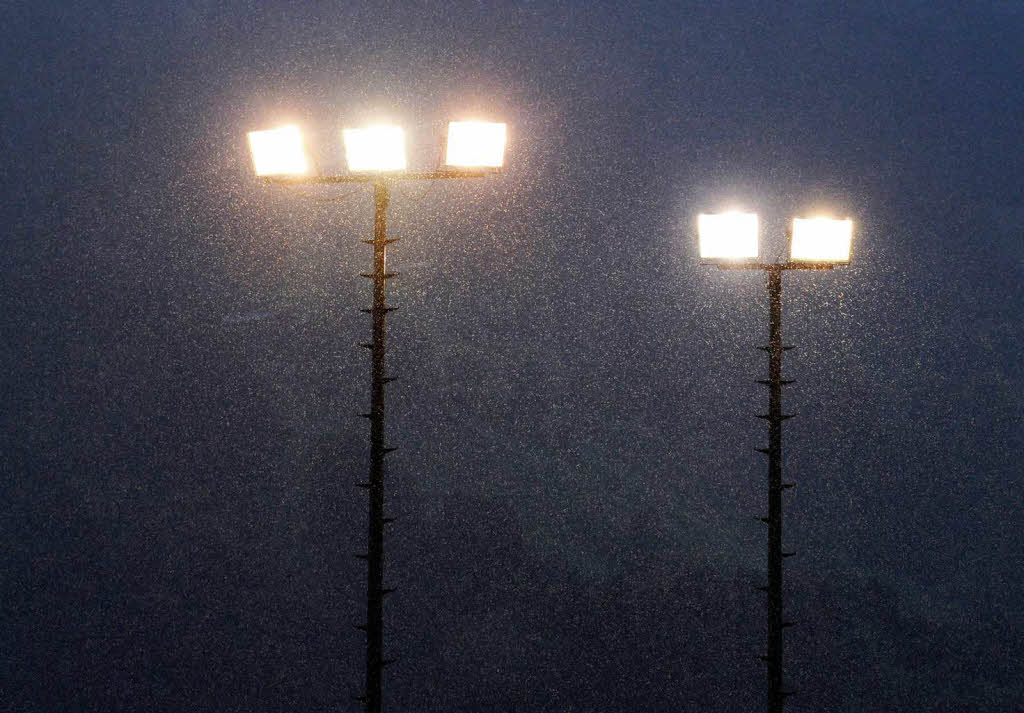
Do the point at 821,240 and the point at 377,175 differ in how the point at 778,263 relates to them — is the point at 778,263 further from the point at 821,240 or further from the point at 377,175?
the point at 377,175

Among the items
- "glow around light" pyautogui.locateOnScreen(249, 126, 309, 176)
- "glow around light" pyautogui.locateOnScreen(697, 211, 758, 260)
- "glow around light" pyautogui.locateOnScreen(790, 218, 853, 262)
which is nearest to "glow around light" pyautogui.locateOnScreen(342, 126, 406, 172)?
"glow around light" pyautogui.locateOnScreen(249, 126, 309, 176)

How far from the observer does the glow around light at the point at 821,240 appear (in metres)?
8.61

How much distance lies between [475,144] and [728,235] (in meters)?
3.08

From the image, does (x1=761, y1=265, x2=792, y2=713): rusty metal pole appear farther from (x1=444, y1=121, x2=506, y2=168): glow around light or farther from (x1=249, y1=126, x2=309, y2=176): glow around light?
(x1=249, y1=126, x2=309, y2=176): glow around light

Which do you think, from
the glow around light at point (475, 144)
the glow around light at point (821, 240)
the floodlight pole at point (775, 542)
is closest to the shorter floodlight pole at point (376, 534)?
the glow around light at point (475, 144)

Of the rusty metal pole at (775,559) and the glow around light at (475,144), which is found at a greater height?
the glow around light at (475,144)

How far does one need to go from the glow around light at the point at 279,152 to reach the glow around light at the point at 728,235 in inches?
170

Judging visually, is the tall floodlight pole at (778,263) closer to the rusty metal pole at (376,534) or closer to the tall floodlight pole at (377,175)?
the tall floodlight pole at (377,175)

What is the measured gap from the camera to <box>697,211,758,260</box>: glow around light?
877cm

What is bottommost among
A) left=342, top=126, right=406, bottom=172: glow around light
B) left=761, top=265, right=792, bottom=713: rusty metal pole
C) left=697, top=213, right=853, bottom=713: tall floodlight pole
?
left=761, top=265, right=792, bottom=713: rusty metal pole

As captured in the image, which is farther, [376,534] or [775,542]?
[775,542]

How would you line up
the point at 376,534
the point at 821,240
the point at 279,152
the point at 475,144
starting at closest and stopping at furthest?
the point at 376,534
the point at 475,144
the point at 279,152
the point at 821,240

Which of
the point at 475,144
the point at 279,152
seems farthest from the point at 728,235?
the point at 279,152

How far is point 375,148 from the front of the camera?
7.47 meters
